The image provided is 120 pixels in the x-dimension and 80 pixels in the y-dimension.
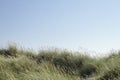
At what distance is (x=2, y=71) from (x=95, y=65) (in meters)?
3.30

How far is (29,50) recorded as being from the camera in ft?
44.4

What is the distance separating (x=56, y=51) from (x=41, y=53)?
63 centimetres

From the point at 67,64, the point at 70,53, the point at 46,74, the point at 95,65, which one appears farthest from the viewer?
the point at 70,53

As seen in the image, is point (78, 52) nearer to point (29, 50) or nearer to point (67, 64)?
point (67, 64)

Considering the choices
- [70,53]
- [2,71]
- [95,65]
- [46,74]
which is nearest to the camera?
[46,74]

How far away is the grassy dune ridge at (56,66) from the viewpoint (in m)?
8.30

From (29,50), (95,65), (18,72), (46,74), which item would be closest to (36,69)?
(18,72)

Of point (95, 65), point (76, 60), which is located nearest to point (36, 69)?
point (95, 65)

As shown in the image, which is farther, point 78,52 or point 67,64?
point 78,52

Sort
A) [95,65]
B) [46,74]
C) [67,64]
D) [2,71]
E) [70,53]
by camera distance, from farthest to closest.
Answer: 1. [70,53]
2. [67,64]
3. [95,65]
4. [2,71]
5. [46,74]

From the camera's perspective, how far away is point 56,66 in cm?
1146

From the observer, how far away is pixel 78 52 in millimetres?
12898

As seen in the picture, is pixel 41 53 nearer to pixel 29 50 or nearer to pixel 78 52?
pixel 29 50

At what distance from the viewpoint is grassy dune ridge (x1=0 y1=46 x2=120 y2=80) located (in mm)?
8297
